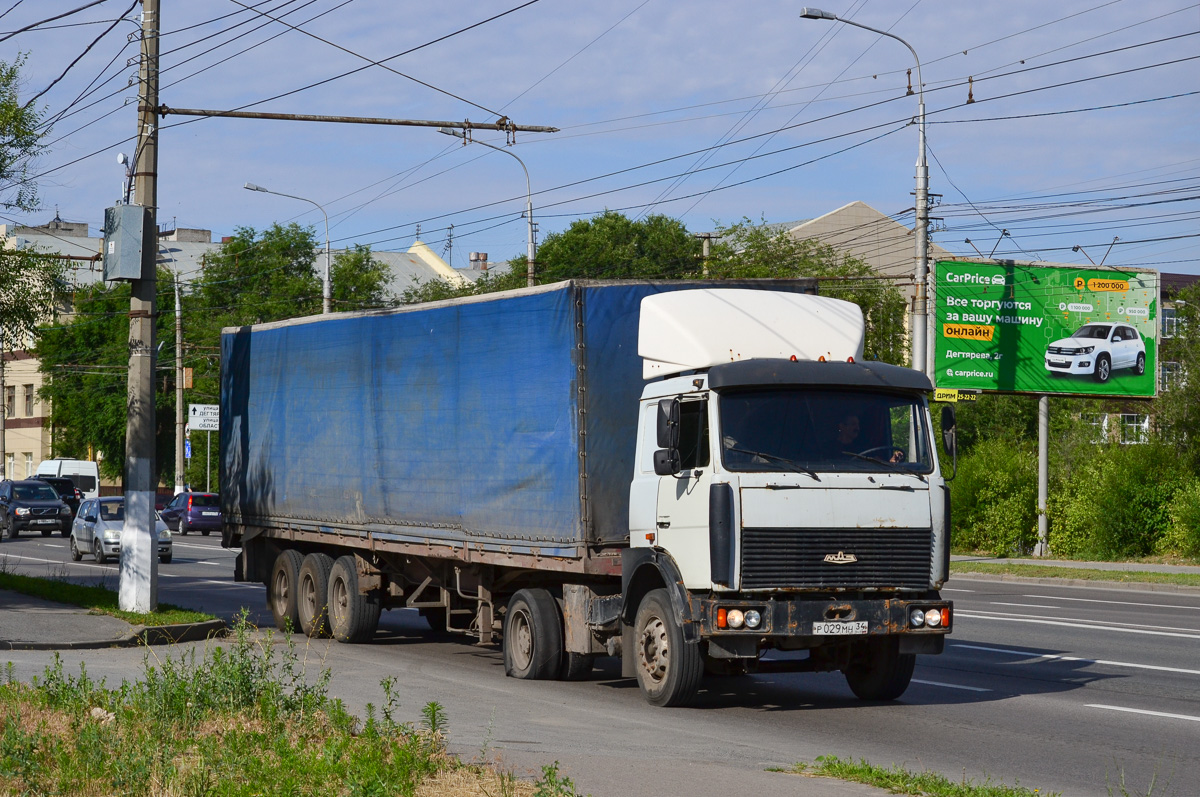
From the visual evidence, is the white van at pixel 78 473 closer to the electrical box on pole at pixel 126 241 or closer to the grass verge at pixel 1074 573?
the grass verge at pixel 1074 573

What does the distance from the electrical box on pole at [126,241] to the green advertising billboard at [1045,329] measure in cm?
2251

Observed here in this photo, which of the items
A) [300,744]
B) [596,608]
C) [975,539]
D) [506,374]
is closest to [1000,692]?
[596,608]

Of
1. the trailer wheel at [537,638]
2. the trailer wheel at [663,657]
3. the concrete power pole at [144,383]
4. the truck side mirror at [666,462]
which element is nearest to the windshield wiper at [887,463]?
the truck side mirror at [666,462]

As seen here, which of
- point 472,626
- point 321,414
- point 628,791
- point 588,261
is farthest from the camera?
point 588,261

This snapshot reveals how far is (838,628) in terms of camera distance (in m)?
10.5

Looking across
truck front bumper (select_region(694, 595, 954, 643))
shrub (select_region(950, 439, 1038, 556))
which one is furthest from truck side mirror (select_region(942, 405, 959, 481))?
shrub (select_region(950, 439, 1038, 556))

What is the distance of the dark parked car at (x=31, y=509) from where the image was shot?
157 feet

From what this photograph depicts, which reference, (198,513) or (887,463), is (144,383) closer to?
(887,463)

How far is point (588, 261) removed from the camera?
212 feet

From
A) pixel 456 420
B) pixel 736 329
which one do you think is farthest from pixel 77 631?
pixel 736 329

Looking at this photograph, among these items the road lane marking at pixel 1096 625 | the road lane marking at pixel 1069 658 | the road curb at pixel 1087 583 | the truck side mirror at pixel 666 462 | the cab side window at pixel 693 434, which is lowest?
the road curb at pixel 1087 583

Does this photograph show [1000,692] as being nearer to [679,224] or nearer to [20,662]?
[20,662]

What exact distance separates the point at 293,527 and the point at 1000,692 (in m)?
8.88

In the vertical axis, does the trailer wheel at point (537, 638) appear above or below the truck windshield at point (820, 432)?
below
